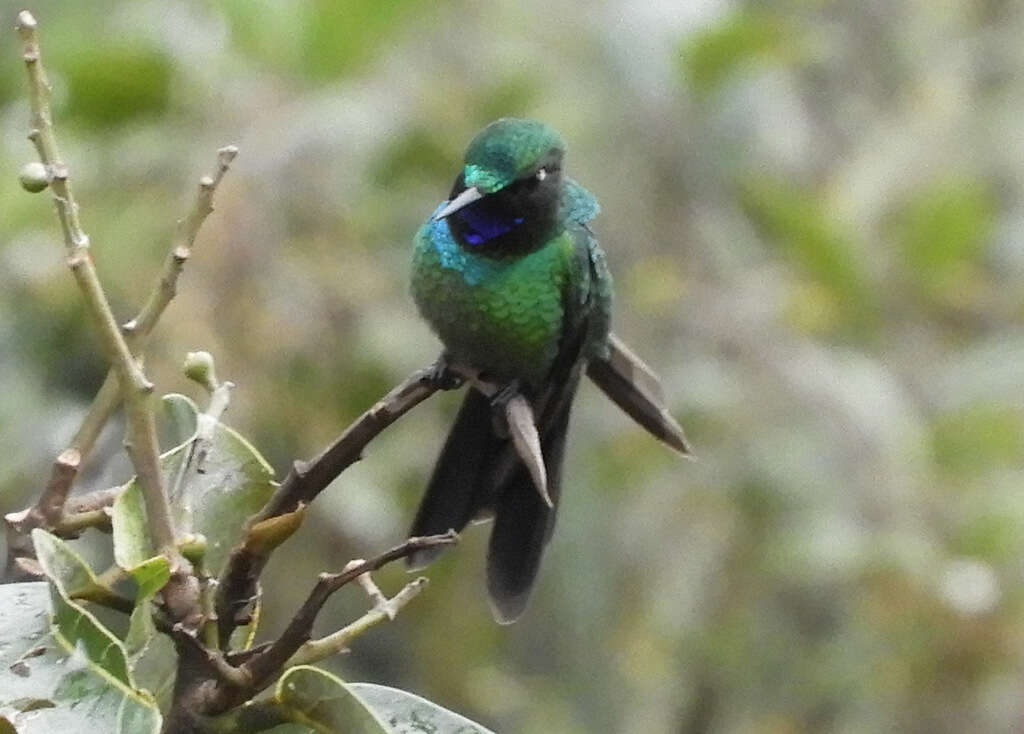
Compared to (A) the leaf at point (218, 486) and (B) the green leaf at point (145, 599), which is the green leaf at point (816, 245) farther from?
(B) the green leaf at point (145, 599)

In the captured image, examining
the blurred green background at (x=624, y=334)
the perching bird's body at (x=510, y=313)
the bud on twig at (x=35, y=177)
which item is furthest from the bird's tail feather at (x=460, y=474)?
the blurred green background at (x=624, y=334)

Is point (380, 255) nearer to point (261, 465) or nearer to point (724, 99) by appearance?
point (724, 99)

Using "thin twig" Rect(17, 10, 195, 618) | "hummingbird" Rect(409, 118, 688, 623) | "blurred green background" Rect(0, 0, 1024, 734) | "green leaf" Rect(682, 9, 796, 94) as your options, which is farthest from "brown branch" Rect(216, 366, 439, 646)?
"green leaf" Rect(682, 9, 796, 94)

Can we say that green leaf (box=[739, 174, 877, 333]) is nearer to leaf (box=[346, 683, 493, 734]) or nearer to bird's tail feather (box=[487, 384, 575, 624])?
bird's tail feather (box=[487, 384, 575, 624])

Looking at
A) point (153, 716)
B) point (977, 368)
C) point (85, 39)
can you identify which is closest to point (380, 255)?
point (85, 39)

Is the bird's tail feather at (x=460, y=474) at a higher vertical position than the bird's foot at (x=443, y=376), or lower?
lower

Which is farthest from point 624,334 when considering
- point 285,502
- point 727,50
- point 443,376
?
point 285,502
